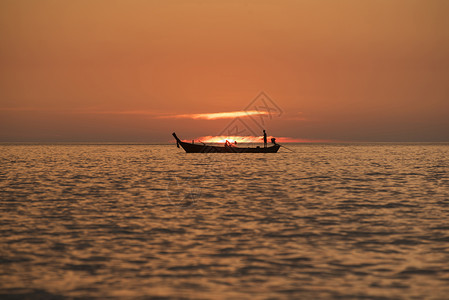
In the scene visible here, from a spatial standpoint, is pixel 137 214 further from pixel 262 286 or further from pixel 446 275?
pixel 446 275

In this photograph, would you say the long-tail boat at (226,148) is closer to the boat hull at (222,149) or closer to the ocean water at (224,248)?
the boat hull at (222,149)

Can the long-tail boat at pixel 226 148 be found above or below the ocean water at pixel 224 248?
above

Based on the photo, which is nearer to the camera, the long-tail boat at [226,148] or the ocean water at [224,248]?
the ocean water at [224,248]

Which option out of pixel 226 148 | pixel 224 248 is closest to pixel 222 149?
pixel 226 148

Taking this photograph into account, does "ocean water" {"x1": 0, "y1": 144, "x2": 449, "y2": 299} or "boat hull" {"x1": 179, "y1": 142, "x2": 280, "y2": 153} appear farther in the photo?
"boat hull" {"x1": 179, "y1": 142, "x2": 280, "y2": 153}

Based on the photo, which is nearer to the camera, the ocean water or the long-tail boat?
the ocean water

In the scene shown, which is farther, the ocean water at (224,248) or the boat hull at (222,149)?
the boat hull at (222,149)

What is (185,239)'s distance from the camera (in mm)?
15227

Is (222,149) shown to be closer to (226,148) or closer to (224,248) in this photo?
(226,148)

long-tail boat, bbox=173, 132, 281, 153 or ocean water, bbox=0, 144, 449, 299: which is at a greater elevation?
long-tail boat, bbox=173, 132, 281, 153

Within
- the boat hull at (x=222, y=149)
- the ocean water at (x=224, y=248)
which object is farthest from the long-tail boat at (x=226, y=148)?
the ocean water at (x=224, y=248)

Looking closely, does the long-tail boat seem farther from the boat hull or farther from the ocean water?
the ocean water

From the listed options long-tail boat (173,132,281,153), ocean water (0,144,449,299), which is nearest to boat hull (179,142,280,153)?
long-tail boat (173,132,281,153)

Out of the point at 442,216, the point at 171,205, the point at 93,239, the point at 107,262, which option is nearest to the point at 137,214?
the point at 171,205
